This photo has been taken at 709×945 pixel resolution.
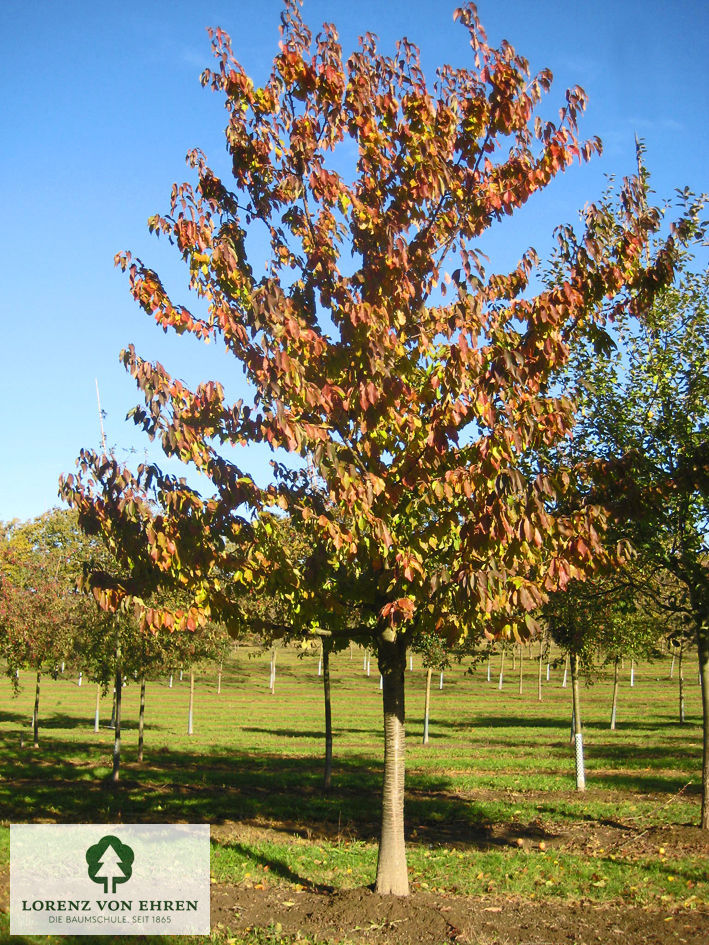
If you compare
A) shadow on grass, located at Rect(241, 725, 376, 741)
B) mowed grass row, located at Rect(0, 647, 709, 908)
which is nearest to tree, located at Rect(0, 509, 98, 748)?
mowed grass row, located at Rect(0, 647, 709, 908)

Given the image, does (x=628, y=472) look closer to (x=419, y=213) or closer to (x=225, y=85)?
(x=419, y=213)

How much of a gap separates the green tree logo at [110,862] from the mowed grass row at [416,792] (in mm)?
1160

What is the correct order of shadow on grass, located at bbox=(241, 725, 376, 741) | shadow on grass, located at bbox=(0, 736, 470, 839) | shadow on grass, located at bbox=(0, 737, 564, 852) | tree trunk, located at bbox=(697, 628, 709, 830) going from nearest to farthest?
1. tree trunk, located at bbox=(697, 628, 709, 830)
2. shadow on grass, located at bbox=(0, 737, 564, 852)
3. shadow on grass, located at bbox=(0, 736, 470, 839)
4. shadow on grass, located at bbox=(241, 725, 376, 741)

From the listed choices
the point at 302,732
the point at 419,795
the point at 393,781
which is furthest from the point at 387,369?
the point at 302,732

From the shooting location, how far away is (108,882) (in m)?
8.79

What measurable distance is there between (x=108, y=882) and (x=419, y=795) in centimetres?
952

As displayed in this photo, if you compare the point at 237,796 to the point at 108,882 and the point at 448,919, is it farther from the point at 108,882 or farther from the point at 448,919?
the point at 448,919

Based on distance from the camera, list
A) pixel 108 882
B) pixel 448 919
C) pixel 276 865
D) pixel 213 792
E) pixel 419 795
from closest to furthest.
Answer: pixel 448 919 < pixel 108 882 < pixel 276 865 < pixel 419 795 < pixel 213 792

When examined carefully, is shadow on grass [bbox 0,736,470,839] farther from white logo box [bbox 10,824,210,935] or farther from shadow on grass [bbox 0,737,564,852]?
white logo box [bbox 10,824,210,935]

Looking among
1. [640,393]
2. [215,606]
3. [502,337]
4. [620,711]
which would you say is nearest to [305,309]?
[502,337]

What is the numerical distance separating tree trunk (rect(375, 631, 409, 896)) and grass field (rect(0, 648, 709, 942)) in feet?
3.63

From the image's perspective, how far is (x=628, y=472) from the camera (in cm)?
895

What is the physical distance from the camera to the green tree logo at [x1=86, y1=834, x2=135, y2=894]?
8898mm

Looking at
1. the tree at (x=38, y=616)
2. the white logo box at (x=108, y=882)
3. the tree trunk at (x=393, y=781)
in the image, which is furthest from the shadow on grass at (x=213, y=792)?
the tree trunk at (x=393, y=781)
